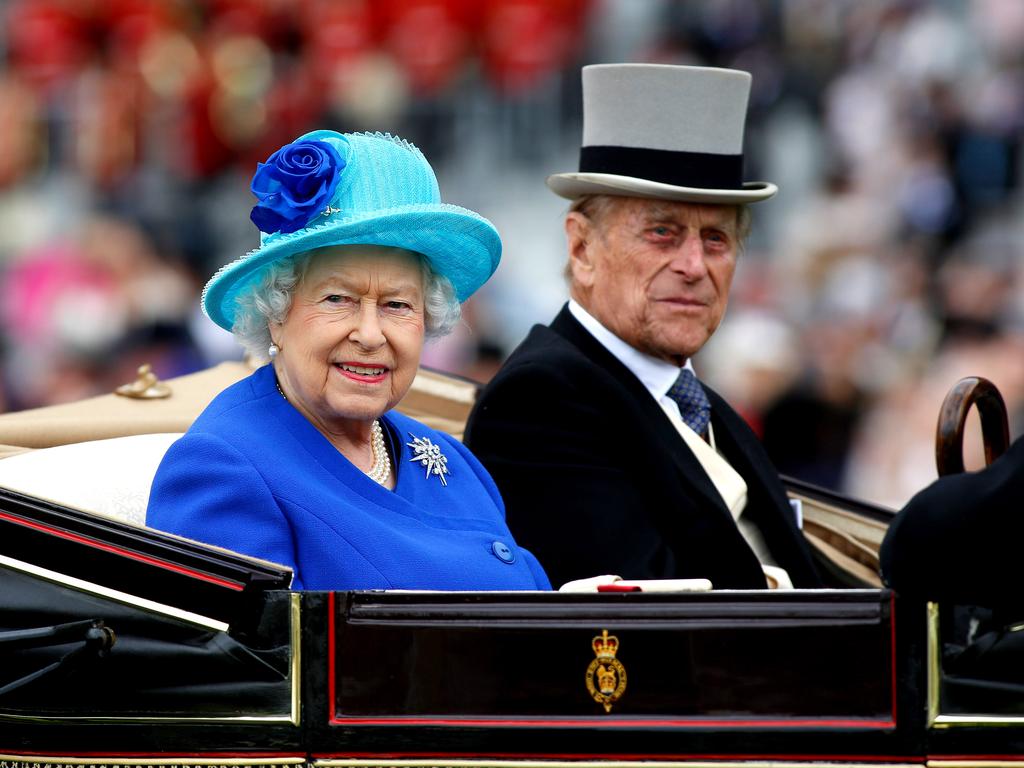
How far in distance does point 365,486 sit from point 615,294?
1.00 metres

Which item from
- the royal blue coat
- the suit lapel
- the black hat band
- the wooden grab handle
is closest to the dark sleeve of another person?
the wooden grab handle

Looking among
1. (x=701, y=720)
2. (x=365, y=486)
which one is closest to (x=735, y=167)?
(x=365, y=486)

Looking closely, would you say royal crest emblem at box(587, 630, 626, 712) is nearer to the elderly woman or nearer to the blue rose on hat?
the elderly woman

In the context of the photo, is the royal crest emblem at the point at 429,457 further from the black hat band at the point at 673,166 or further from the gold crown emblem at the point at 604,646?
the black hat band at the point at 673,166

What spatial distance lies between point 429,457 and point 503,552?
22cm

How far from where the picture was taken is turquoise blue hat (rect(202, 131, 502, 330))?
2.46 metres

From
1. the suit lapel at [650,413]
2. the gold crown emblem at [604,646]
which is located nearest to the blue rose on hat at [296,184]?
the gold crown emblem at [604,646]

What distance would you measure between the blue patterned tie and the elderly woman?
777mm

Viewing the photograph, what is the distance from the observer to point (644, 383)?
11.0 feet

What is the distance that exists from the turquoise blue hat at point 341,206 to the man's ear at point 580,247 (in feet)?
2.82

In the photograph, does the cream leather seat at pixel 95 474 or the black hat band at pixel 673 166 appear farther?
the black hat band at pixel 673 166

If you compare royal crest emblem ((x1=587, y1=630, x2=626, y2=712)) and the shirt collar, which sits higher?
the shirt collar

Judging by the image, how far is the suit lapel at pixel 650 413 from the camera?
315cm

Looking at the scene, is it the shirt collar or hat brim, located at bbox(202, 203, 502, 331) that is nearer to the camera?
hat brim, located at bbox(202, 203, 502, 331)
